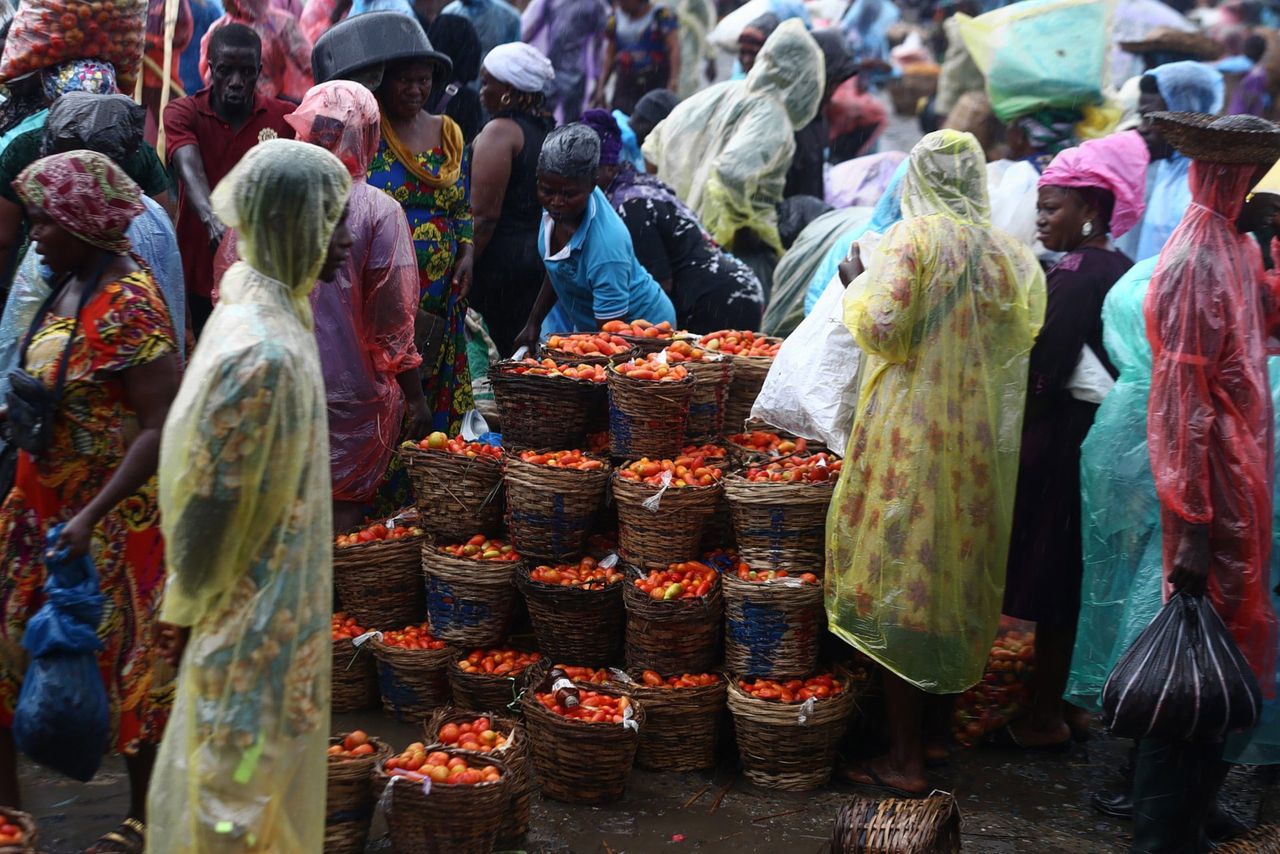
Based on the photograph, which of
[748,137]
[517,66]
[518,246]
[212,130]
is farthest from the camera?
[748,137]

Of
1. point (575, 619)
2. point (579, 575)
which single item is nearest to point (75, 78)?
point (579, 575)

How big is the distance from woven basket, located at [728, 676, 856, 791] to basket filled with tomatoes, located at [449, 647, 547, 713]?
0.76 meters

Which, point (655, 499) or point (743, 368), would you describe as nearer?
point (655, 499)

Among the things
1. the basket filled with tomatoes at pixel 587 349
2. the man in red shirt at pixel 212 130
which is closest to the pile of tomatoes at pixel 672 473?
the basket filled with tomatoes at pixel 587 349

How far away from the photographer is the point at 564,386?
5.22m

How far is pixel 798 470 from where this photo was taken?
505 centimetres

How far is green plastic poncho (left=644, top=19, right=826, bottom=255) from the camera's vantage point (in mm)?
8305

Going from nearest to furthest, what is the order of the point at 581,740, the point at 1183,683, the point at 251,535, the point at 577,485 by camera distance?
the point at 251,535 < the point at 1183,683 < the point at 581,740 < the point at 577,485

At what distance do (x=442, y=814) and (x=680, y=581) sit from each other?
1.33 metres

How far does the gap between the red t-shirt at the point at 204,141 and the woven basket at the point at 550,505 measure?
1874mm

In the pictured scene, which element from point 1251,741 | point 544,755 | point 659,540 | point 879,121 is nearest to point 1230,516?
point 1251,741

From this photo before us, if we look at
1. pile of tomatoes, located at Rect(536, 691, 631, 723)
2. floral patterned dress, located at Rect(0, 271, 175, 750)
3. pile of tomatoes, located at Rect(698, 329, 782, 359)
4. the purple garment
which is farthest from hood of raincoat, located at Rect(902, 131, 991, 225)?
the purple garment

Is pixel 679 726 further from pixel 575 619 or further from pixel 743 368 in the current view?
pixel 743 368

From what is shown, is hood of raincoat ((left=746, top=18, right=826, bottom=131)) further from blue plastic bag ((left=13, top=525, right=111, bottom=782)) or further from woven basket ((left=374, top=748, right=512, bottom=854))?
blue plastic bag ((left=13, top=525, right=111, bottom=782))
